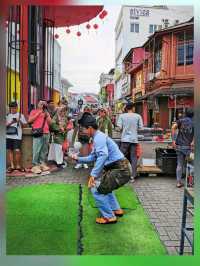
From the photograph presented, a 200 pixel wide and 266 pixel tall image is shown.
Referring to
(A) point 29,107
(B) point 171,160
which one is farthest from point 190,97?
(B) point 171,160

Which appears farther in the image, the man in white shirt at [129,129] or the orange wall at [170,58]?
the man in white shirt at [129,129]

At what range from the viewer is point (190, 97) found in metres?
3.38

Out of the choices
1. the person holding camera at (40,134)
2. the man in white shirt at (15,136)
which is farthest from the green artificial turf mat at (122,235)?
the man in white shirt at (15,136)

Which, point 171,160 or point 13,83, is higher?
point 13,83

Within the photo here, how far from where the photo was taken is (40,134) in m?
5.43

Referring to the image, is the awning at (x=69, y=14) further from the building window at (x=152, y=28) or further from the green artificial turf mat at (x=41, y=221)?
the green artificial turf mat at (x=41, y=221)

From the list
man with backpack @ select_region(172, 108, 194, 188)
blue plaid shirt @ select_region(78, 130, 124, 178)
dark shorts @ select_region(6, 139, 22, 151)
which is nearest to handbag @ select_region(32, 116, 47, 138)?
dark shorts @ select_region(6, 139, 22, 151)

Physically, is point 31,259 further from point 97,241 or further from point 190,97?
point 190,97

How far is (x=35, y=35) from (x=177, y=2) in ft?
5.68

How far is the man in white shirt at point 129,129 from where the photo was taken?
5304 mm

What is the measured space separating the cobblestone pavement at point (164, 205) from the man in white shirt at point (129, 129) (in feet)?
1.88

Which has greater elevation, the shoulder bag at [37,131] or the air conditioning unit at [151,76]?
the air conditioning unit at [151,76]

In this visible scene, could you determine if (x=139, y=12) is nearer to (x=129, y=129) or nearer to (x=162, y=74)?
(x=162, y=74)

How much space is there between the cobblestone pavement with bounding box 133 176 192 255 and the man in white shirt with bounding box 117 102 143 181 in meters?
0.57
